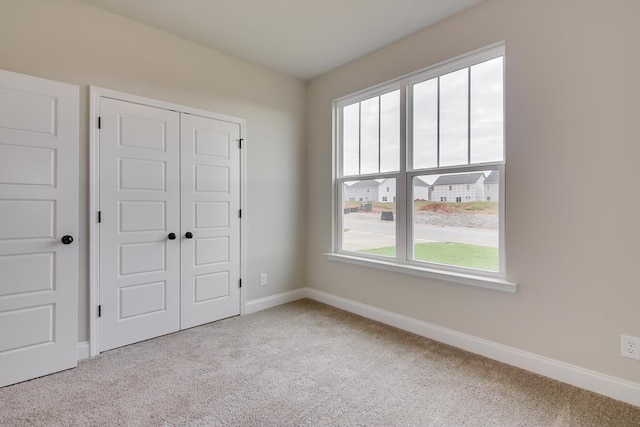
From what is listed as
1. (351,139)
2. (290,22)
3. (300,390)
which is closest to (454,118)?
(351,139)

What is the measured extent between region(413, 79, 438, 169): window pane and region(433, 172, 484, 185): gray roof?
0.16 metres

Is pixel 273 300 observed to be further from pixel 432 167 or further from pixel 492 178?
pixel 492 178

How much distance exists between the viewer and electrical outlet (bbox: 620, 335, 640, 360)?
1839 millimetres

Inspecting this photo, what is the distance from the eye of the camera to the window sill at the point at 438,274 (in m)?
2.32

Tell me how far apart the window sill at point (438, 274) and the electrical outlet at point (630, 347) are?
23.8 inches

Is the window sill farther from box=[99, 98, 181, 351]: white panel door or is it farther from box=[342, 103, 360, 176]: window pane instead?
box=[99, 98, 181, 351]: white panel door

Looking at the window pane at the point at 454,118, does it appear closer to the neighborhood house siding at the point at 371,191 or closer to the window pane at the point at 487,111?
the window pane at the point at 487,111

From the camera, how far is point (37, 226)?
217 centimetres

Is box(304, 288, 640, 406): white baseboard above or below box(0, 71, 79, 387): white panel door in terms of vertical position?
below

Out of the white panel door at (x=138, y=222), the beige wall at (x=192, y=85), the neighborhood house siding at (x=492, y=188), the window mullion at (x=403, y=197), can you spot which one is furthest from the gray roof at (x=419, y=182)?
the white panel door at (x=138, y=222)

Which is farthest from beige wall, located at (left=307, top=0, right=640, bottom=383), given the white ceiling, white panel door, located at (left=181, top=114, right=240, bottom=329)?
white panel door, located at (left=181, top=114, right=240, bottom=329)

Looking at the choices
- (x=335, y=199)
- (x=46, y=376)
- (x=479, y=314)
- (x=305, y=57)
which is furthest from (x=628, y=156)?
(x=46, y=376)

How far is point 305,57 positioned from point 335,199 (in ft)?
5.25

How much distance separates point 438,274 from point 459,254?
251 millimetres
